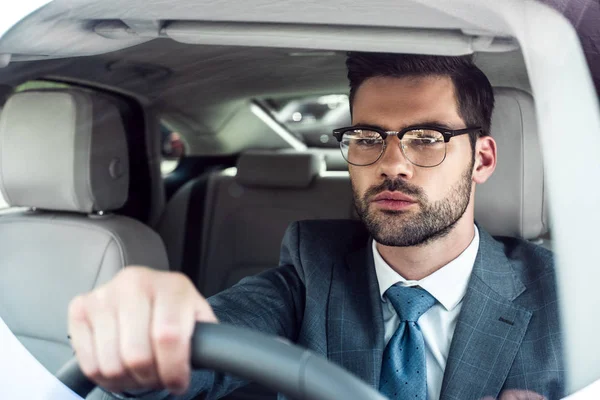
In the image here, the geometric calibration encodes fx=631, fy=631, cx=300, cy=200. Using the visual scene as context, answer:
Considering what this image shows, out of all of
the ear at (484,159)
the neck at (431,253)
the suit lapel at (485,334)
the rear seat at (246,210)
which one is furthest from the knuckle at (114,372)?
the rear seat at (246,210)

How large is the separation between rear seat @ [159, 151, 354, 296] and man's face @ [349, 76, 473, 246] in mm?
→ 874

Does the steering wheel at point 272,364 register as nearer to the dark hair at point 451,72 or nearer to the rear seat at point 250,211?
the dark hair at point 451,72

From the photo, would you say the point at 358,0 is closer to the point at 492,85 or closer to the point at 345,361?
the point at 492,85

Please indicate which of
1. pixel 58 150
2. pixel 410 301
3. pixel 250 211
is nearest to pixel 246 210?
pixel 250 211

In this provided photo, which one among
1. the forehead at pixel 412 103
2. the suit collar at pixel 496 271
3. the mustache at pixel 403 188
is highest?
the forehead at pixel 412 103

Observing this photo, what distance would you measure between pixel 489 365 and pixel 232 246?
136 cm

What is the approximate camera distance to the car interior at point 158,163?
1298 millimetres

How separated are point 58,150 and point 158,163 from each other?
3.28 feet

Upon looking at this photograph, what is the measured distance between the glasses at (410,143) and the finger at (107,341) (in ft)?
2.45

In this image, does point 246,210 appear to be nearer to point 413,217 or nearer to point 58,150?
point 58,150

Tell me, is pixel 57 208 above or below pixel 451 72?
below

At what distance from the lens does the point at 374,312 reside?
1.31 m

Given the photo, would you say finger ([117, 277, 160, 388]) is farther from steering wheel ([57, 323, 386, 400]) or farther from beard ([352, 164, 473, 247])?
beard ([352, 164, 473, 247])

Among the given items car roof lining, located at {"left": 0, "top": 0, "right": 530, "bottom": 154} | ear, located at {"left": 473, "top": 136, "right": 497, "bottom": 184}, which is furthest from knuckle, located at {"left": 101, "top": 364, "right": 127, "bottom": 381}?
ear, located at {"left": 473, "top": 136, "right": 497, "bottom": 184}
